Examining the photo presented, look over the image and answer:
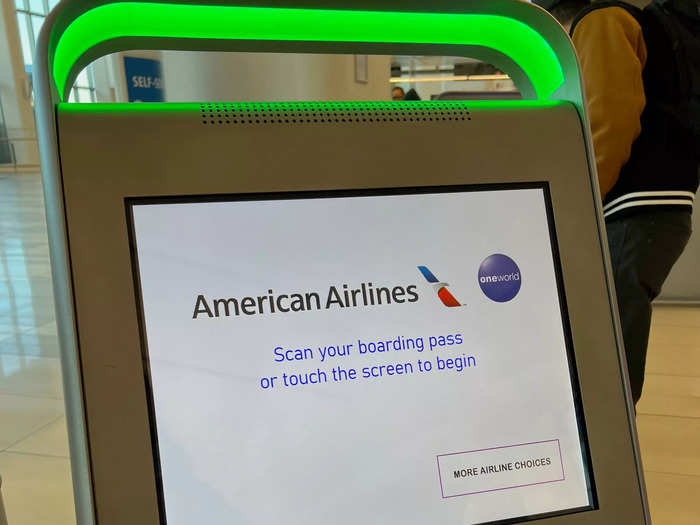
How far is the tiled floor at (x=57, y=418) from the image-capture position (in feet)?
5.04

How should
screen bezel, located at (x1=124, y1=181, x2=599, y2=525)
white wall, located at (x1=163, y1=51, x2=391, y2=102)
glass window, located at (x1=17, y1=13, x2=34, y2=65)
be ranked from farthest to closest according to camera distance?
glass window, located at (x1=17, y1=13, x2=34, y2=65), white wall, located at (x1=163, y1=51, x2=391, y2=102), screen bezel, located at (x1=124, y1=181, x2=599, y2=525)

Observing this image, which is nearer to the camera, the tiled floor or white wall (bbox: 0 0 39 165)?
the tiled floor

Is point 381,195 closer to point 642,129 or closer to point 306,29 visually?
point 306,29

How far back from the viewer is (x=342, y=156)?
0.68 meters

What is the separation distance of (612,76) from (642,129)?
0.64 feet

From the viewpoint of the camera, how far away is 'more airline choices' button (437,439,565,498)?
0.66 meters

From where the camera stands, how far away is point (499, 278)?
2.30ft

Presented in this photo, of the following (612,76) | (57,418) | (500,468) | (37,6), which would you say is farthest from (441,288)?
(37,6)

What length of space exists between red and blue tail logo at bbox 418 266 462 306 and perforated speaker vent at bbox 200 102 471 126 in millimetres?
183

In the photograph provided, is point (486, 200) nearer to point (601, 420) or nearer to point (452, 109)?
point (452, 109)

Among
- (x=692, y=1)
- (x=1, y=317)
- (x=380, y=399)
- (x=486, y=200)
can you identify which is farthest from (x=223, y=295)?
(x=1, y=317)

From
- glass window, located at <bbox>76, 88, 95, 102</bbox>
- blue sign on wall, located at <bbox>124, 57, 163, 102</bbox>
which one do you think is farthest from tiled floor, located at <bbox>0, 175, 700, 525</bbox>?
glass window, located at <bbox>76, 88, 95, 102</bbox>

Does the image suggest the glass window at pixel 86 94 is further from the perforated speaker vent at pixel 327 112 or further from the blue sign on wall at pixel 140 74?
the perforated speaker vent at pixel 327 112

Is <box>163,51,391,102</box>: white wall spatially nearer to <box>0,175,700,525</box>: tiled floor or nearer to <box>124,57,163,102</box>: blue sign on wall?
<box>0,175,700,525</box>: tiled floor
